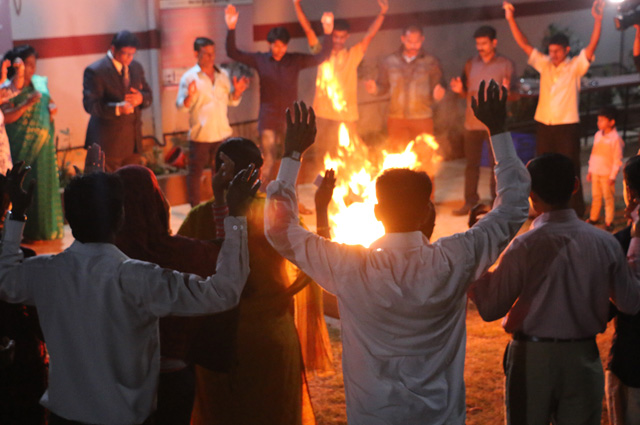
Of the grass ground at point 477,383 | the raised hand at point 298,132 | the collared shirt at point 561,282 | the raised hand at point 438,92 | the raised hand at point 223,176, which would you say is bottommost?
the grass ground at point 477,383

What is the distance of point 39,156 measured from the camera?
8820 millimetres

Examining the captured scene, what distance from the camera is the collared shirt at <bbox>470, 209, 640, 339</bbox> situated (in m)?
3.53

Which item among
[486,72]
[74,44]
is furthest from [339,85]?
[74,44]

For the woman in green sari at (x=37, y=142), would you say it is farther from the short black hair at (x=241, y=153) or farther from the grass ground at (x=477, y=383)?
the short black hair at (x=241, y=153)

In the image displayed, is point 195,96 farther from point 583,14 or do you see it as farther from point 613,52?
point 613,52

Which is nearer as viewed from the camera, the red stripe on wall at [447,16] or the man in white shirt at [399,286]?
the man in white shirt at [399,286]

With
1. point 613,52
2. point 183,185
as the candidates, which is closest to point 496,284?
point 183,185

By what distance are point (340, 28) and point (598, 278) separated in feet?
22.7

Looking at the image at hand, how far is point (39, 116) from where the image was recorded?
8641mm

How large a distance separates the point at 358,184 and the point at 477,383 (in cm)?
363

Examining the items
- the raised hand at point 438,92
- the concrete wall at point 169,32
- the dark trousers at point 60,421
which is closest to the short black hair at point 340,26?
the raised hand at point 438,92

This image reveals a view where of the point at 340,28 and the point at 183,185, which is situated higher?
the point at 340,28

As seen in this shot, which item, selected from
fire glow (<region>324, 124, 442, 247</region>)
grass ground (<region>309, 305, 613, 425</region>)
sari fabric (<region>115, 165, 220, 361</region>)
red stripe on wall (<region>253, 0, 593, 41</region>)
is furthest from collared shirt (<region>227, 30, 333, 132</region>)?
sari fabric (<region>115, 165, 220, 361</region>)

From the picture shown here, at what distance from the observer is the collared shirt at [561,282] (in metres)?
3.53
